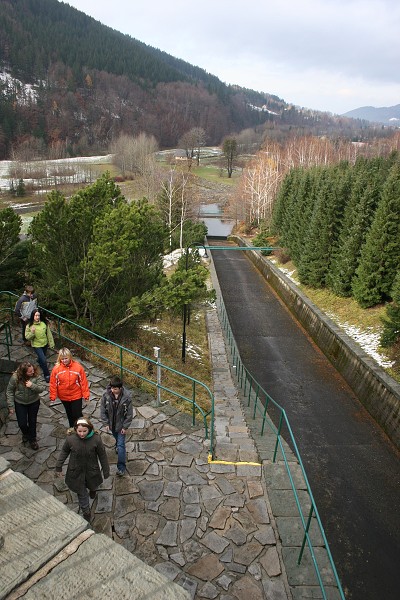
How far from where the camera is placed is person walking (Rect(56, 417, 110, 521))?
4164 mm

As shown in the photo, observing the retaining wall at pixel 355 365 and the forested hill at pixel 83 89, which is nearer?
the retaining wall at pixel 355 365

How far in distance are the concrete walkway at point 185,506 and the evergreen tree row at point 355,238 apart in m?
8.71

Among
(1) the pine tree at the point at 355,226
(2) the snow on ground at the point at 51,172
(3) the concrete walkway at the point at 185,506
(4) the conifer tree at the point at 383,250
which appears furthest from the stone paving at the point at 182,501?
(2) the snow on ground at the point at 51,172

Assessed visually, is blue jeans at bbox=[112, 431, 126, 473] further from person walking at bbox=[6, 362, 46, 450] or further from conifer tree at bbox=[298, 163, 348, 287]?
conifer tree at bbox=[298, 163, 348, 287]

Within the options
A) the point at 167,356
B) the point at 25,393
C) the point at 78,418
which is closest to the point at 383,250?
the point at 167,356

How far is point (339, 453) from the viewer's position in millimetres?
9102

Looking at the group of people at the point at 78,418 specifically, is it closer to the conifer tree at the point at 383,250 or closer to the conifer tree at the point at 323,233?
the conifer tree at the point at 383,250

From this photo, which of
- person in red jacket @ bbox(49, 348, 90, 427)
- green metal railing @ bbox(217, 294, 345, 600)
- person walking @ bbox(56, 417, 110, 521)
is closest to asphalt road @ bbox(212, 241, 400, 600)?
green metal railing @ bbox(217, 294, 345, 600)

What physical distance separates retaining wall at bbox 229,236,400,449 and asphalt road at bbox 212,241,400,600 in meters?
0.27

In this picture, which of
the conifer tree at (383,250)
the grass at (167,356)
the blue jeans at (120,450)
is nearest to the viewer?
the blue jeans at (120,450)

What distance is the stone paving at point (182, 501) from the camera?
4.23 metres

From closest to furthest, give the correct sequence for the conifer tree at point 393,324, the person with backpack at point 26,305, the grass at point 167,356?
the person with backpack at point 26,305 < the grass at point 167,356 < the conifer tree at point 393,324

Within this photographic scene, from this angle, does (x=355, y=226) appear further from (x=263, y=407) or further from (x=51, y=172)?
(x=51, y=172)

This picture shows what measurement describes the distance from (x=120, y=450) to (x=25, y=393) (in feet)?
5.02
